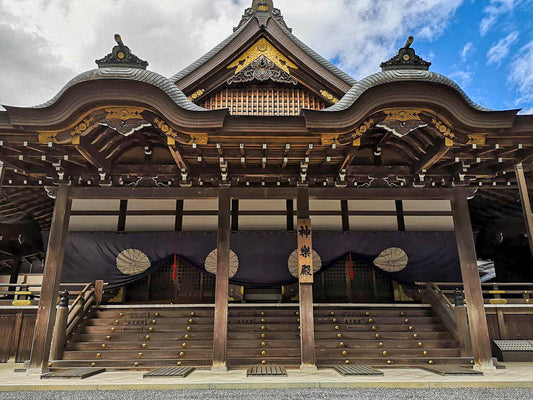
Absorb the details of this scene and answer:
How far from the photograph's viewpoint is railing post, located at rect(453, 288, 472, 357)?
6.89 meters

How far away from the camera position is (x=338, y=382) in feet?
16.4

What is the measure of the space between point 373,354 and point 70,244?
817cm

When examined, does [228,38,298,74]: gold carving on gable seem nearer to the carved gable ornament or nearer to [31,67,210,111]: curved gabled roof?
the carved gable ornament

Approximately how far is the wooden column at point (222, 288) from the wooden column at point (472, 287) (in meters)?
4.58

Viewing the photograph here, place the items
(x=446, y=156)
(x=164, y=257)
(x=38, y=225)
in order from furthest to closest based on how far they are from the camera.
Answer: (x=38, y=225) < (x=164, y=257) < (x=446, y=156)

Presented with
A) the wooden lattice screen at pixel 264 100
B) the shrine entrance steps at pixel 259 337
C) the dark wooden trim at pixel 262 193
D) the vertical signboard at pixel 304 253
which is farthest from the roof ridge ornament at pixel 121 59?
the shrine entrance steps at pixel 259 337

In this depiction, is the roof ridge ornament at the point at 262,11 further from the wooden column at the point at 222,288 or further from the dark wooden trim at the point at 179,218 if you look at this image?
the wooden column at the point at 222,288

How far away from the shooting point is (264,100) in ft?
28.7

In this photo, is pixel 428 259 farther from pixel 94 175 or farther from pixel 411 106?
pixel 94 175

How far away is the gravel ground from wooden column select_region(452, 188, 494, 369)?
1.54 m

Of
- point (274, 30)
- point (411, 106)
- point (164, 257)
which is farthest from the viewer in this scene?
point (164, 257)

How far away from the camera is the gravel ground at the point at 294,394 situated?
4512 mm

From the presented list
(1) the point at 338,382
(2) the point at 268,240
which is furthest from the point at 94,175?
(1) the point at 338,382

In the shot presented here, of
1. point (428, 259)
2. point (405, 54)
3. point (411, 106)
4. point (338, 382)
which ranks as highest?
point (405, 54)
